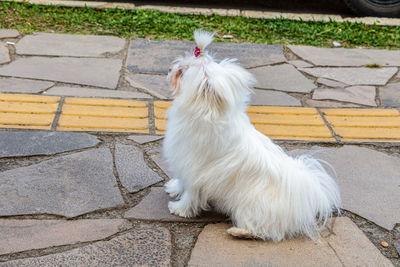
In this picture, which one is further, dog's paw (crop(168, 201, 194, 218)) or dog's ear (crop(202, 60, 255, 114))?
dog's paw (crop(168, 201, 194, 218))

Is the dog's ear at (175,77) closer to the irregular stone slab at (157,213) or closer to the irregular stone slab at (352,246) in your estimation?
the irregular stone slab at (157,213)

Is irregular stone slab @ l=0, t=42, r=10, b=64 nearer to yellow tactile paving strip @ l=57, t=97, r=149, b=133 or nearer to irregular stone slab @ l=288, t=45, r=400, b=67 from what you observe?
yellow tactile paving strip @ l=57, t=97, r=149, b=133

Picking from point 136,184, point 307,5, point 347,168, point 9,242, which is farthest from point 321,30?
point 9,242

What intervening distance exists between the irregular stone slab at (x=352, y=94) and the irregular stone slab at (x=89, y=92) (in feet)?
4.83

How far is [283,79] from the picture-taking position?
14.6ft

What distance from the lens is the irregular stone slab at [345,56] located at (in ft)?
16.1

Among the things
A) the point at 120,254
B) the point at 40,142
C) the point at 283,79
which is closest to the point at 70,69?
the point at 40,142

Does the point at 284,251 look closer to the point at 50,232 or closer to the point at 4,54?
the point at 50,232

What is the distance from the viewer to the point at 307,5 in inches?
270

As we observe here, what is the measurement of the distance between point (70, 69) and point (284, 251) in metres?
2.67

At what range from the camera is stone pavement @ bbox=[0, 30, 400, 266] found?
2432 mm

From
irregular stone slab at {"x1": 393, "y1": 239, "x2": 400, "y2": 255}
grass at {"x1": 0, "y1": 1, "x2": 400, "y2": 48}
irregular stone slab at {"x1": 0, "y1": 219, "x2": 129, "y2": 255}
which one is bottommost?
irregular stone slab at {"x1": 393, "y1": 239, "x2": 400, "y2": 255}

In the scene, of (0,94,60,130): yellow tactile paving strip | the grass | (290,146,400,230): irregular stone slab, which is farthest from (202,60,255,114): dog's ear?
the grass

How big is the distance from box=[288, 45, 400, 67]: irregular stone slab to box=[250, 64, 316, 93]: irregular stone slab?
399 millimetres
